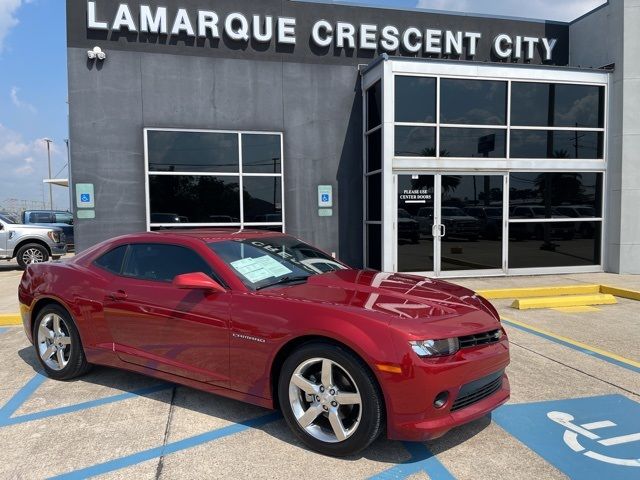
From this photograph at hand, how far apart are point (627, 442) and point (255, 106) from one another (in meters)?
9.95

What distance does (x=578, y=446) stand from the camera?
322 centimetres

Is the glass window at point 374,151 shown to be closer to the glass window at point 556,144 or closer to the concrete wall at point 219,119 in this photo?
the concrete wall at point 219,119

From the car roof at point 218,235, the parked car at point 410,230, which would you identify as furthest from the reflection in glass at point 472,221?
the car roof at point 218,235

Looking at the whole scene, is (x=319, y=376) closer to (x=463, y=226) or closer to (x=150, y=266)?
(x=150, y=266)

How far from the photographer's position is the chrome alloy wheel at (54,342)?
4.52 meters

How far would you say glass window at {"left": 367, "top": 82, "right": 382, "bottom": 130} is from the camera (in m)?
10.8

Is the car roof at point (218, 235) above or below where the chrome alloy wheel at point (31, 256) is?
above

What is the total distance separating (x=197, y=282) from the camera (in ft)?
11.5

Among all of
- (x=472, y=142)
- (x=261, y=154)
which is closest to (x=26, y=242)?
(x=261, y=154)

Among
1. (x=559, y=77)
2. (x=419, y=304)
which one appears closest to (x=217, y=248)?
(x=419, y=304)

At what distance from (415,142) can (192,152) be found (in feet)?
16.5

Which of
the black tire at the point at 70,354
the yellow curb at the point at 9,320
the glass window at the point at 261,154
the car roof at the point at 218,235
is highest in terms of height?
the glass window at the point at 261,154

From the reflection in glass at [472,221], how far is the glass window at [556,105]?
5.40 ft

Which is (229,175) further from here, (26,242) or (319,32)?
(26,242)
